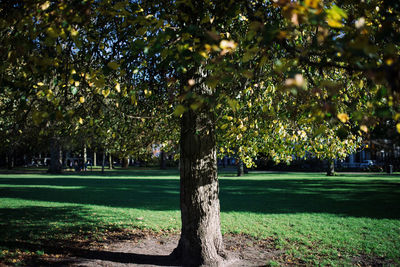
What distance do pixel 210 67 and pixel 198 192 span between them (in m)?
2.90

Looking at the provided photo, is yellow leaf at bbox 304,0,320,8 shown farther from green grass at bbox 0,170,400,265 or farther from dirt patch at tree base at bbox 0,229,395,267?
green grass at bbox 0,170,400,265

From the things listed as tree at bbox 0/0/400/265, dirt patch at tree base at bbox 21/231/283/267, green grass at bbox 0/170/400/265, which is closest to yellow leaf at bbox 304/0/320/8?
tree at bbox 0/0/400/265

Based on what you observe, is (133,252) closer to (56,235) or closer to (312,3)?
(56,235)

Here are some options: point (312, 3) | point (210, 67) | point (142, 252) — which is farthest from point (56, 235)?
point (312, 3)

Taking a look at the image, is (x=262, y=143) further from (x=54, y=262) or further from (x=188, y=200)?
(x=54, y=262)

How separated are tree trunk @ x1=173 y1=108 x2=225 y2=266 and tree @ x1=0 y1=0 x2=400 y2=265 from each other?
0.06 ft

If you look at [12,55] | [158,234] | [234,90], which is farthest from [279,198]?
[12,55]

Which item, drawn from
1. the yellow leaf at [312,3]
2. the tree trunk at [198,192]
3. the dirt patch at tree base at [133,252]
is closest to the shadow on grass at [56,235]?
the dirt patch at tree base at [133,252]

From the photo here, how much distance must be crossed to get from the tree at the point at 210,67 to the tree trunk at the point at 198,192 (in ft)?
0.06

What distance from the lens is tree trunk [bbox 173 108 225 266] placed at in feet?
17.3

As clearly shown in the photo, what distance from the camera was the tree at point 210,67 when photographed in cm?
254

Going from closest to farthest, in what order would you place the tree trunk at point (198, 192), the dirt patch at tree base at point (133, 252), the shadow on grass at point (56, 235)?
the tree trunk at point (198, 192), the dirt patch at tree base at point (133, 252), the shadow on grass at point (56, 235)

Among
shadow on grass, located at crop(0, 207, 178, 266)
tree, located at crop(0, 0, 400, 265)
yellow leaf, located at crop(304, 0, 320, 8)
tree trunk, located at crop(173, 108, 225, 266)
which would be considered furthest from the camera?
shadow on grass, located at crop(0, 207, 178, 266)

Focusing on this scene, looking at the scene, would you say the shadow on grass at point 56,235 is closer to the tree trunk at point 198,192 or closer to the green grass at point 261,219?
the green grass at point 261,219
